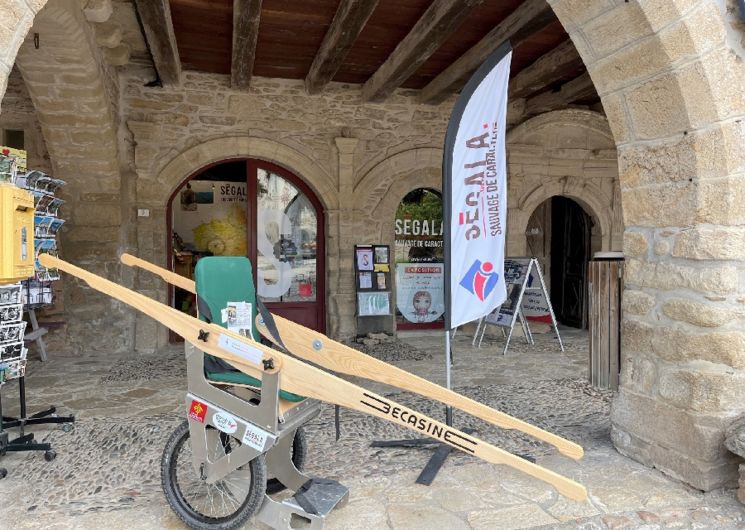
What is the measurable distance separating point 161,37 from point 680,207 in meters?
4.48

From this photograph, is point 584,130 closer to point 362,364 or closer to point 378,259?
point 378,259

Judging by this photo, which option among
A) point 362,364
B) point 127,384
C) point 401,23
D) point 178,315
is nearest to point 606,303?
point 362,364

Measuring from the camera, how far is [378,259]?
22.6ft

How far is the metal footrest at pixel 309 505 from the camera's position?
6.88 feet

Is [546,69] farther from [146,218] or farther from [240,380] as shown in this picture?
[240,380]

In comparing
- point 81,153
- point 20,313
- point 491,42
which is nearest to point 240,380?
point 20,313

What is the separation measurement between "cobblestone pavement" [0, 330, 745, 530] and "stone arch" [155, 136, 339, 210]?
2645 millimetres

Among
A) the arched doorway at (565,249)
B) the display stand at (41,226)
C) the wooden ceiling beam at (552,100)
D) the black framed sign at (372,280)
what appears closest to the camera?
the display stand at (41,226)

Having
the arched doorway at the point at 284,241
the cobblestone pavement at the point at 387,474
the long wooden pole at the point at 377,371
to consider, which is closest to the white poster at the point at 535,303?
the cobblestone pavement at the point at 387,474

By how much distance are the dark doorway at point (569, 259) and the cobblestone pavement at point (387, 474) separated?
392cm

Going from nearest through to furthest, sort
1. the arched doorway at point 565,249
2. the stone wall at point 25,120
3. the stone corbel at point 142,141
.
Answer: the stone wall at point 25,120 → the stone corbel at point 142,141 → the arched doorway at point 565,249

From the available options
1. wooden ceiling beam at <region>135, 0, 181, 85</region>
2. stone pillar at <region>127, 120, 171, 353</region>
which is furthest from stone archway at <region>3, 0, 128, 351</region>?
wooden ceiling beam at <region>135, 0, 181, 85</region>

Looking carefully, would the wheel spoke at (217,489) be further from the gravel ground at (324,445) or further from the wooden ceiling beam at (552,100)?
the wooden ceiling beam at (552,100)

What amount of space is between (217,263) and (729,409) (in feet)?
8.32
